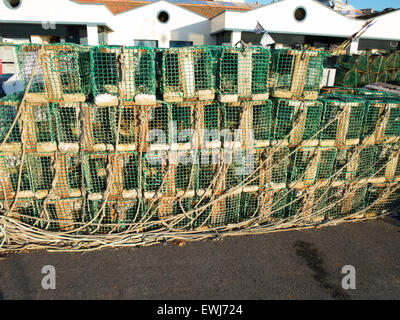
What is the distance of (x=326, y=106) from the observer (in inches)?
171

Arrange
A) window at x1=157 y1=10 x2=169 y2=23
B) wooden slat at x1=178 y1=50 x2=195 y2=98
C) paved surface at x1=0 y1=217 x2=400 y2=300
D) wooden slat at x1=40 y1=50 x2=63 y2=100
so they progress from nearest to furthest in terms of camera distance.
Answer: paved surface at x1=0 y1=217 x2=400 y2=300 → wooden slat at x1=40 y1=50 x2=63 y2=100 → wooden slat at x1=178 y1=50 x2=195 y2=98 → window at x1=157 y1=10 x2=169 y2=23

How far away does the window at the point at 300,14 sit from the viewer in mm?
20703

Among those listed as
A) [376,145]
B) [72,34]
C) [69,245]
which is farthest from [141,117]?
[72,34]

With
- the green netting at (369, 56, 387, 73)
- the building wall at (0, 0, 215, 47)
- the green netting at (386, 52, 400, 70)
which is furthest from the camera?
the building wall at (0, 0, 215, 47)

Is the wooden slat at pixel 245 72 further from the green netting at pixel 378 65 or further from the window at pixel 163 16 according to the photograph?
the window at pixel 163 16

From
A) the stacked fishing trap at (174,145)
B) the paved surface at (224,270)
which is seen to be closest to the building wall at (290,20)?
the stacked fishing trap at (174,145)

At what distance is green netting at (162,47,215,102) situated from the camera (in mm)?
3885

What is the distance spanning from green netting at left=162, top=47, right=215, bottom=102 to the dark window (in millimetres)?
20313

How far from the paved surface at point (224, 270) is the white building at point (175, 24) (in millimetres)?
18235

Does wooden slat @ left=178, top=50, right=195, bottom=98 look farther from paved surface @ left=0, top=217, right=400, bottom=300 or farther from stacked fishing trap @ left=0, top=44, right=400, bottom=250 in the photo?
paved surface @ left=0, top=217, right=400, bottom=300

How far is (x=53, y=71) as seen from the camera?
3682 mm

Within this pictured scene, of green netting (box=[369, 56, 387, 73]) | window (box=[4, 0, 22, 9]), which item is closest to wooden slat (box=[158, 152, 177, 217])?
green netting (box=[369, 56, 387, 73])

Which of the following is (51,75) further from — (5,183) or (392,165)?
(392,165)

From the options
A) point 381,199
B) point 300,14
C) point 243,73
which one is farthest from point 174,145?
point 300,14
